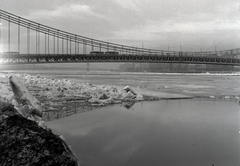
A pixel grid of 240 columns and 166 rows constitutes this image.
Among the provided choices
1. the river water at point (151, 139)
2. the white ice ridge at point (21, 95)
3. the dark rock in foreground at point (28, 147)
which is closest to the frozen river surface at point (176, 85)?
the river water at point (151, 139)

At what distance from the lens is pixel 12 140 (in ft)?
6.30

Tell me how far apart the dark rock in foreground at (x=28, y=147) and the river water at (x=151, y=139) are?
76 centimetres

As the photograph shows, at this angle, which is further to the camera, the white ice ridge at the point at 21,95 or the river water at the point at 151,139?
the white ice ridge at the point at 21,95

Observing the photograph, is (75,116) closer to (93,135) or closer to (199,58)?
(93,135)

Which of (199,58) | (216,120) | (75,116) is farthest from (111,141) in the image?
(199,58)

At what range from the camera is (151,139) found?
3533 millimetres

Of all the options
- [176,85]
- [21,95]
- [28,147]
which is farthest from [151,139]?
[176,85]

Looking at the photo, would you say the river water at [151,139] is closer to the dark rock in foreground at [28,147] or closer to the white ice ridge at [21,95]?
the white ice ridge at [21,95]

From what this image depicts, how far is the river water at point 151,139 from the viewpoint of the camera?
275 cm

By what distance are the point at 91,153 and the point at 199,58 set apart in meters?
52.5

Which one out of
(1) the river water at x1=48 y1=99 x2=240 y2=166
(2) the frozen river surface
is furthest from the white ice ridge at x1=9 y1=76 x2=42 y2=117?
(2) the frozen river surface

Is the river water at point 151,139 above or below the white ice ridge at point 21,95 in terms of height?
below

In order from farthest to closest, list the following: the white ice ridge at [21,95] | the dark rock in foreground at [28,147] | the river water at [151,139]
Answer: the white ice ridge at [21,95] → the river water at [151,139] → the dark rock in foreground at [28,147]

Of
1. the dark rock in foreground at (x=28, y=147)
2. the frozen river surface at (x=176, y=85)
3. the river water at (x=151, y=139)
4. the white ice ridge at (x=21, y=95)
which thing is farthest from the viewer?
the frozen river surface at (x=176, y=85)
